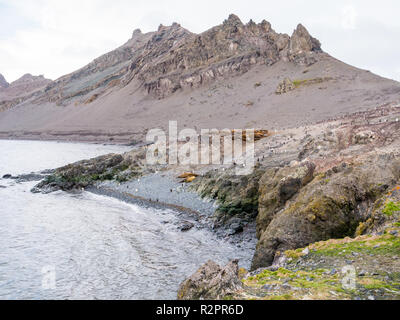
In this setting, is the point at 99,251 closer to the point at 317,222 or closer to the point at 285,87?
the point at 317,222

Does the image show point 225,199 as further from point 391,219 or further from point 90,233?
point 391,219

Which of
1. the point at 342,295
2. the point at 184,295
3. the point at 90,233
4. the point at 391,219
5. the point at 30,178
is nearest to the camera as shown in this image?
the point at 342,295

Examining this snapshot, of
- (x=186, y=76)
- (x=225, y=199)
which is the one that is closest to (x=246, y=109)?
(x=186, y=76)

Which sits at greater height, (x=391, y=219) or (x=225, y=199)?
(x=391, y=219)

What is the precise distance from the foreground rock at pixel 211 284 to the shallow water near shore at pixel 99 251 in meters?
4.18

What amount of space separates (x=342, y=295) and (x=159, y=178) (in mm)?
23242

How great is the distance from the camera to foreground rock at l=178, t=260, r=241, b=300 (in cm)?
612

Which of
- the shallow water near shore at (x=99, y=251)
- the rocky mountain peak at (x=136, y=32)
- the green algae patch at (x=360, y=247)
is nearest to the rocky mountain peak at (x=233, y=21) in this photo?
the shallow water near shore at (x=99, y=251)

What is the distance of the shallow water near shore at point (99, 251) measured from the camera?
37.3 ft

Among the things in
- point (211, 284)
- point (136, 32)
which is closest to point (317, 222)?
point (211, 284)

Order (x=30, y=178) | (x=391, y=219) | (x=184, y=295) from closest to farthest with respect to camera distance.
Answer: (x=184, y=295)
(x=391, y=219)
(x=30, y=178)

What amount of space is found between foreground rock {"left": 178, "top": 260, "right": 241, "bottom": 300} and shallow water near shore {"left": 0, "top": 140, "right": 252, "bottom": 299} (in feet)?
13.7

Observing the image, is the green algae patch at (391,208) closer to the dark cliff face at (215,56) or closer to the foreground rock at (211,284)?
the foreground rock at (211,284)

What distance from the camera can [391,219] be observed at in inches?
307
